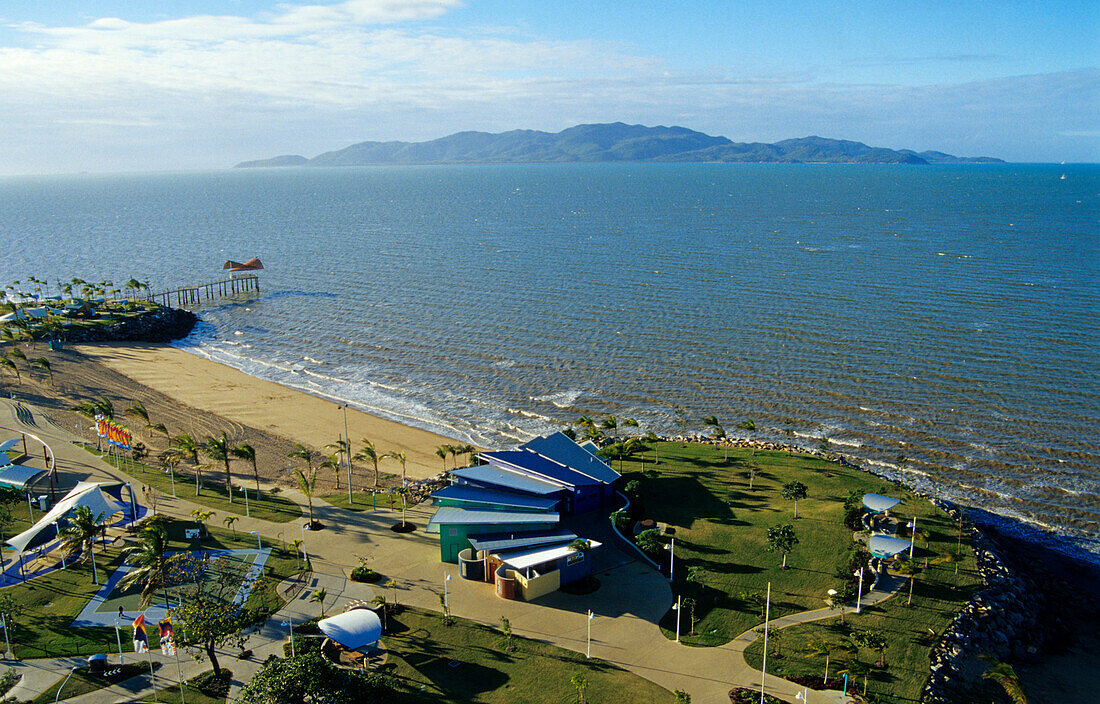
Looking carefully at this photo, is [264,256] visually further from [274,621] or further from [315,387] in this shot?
[274,621]

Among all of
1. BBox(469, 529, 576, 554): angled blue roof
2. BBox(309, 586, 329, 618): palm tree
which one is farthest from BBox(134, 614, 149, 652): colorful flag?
BBox(469, 529, 576, 554): angled blue roof

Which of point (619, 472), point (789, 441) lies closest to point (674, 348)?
point (789, 441)

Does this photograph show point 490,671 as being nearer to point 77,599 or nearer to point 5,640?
point 77,599

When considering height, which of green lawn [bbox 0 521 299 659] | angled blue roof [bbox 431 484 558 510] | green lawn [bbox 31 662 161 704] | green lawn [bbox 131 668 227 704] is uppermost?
angled blue roof [bbox 431 484 558 510]

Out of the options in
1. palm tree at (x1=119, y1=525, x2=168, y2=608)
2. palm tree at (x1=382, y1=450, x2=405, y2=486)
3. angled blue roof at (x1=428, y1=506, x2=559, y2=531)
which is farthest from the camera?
palm tree at (x1=382, y1=450, x2=405, y2=486)

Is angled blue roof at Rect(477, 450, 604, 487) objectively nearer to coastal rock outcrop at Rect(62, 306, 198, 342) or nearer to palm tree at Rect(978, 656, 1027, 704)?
palm tree at Rect(978, 656, 1027, 704)

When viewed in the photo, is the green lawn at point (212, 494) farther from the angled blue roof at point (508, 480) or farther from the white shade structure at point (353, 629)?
the white shade structure at point (353, 629)
